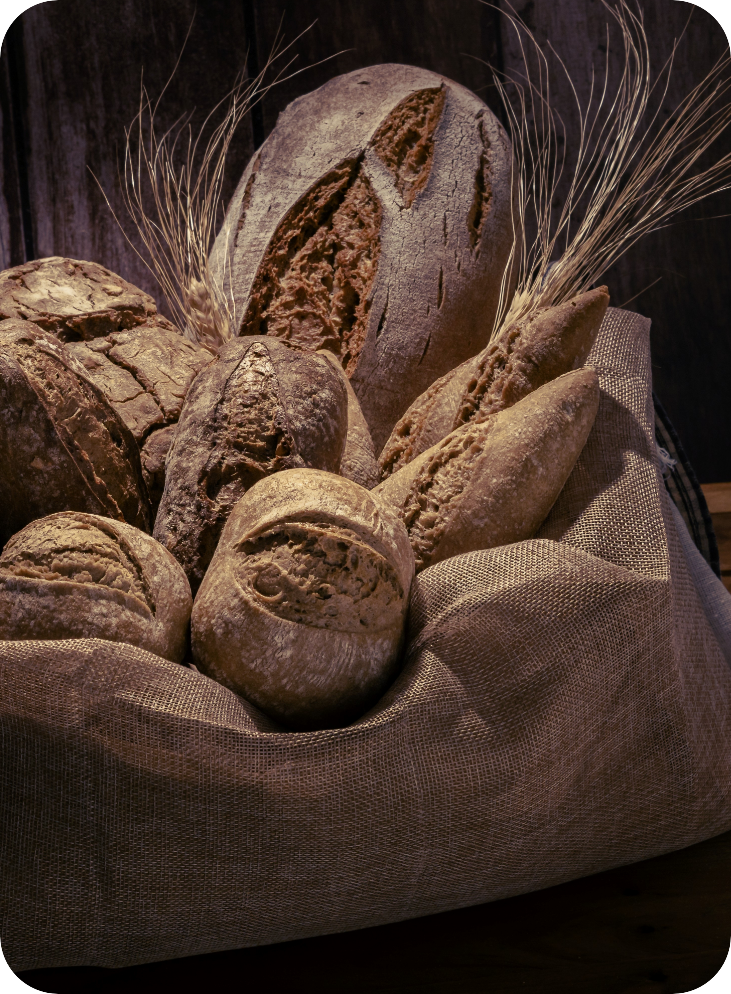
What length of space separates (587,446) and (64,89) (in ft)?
6.06

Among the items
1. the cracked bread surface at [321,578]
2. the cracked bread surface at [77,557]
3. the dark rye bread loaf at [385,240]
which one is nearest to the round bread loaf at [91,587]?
the cracked bread surface at [77,557]

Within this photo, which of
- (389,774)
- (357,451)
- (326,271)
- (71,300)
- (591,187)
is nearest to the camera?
(389,774)

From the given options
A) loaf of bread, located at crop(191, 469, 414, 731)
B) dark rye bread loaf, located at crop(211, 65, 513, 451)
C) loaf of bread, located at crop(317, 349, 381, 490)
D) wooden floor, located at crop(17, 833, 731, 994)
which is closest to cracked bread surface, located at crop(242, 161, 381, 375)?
dark rye bread loaf, located at crop(211, 65, 513, 451)

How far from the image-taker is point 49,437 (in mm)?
1047

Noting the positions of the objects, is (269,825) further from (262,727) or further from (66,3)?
(66,3)

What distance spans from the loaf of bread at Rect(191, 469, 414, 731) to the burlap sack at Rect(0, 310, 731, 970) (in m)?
0.04

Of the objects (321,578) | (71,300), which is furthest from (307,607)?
(71,300)

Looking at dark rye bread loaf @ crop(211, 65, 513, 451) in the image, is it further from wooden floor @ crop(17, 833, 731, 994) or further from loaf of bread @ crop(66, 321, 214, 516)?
wooden floor @ crop(17, 833, 731, 994)

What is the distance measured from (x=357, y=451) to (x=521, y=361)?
0.96 ft

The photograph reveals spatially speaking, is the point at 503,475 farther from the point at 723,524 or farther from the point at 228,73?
the point at 228,73

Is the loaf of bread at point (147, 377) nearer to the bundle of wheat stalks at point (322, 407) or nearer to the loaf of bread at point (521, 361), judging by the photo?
the bundle of wheat stalks at point (322, 407)

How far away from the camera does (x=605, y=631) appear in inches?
35.7

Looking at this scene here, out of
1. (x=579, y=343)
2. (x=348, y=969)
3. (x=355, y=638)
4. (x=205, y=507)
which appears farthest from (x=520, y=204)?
(x=348, y=969)

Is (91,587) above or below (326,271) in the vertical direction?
below
